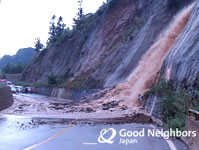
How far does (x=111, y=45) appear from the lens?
52.1m

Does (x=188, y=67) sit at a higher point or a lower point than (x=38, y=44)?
lower

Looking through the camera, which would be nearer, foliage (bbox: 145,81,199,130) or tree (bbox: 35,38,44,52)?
foliage (bbox: 145,81,199,130)

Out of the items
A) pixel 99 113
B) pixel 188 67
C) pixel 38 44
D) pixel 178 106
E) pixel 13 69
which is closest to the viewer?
pixel 178 106

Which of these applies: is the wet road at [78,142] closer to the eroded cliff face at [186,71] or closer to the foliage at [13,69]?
the eroded cliff face at [186,71]

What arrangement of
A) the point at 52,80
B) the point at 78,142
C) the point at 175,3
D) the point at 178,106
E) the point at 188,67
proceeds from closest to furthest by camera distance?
1. the point at 78,142
2. the point at 178,106
3. the point at 188,67
4. the point at 175,3
5. the point at 52,80

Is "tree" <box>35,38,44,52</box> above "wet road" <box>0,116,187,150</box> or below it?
above

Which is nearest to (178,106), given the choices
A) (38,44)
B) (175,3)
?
(175,3)

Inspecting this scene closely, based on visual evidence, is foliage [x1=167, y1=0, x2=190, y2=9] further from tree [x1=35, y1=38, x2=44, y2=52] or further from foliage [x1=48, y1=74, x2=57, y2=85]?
tree [x1=35, y1=38, x2=44, y2=52]

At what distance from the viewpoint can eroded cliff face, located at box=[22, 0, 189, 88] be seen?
36.8m

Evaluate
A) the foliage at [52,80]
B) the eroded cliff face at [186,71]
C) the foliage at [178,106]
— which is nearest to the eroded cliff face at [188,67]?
the eroded cliff face at [186,71]

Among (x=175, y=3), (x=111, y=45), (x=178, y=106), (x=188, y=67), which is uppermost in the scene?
(x=175, y=3)

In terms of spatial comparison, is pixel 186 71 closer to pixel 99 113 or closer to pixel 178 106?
pixel 178 106

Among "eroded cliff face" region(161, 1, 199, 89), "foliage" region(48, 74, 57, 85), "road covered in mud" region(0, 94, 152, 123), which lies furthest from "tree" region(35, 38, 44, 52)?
"eroded cliff face" region(161, 1, 199, 89)

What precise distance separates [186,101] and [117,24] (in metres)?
41.4
